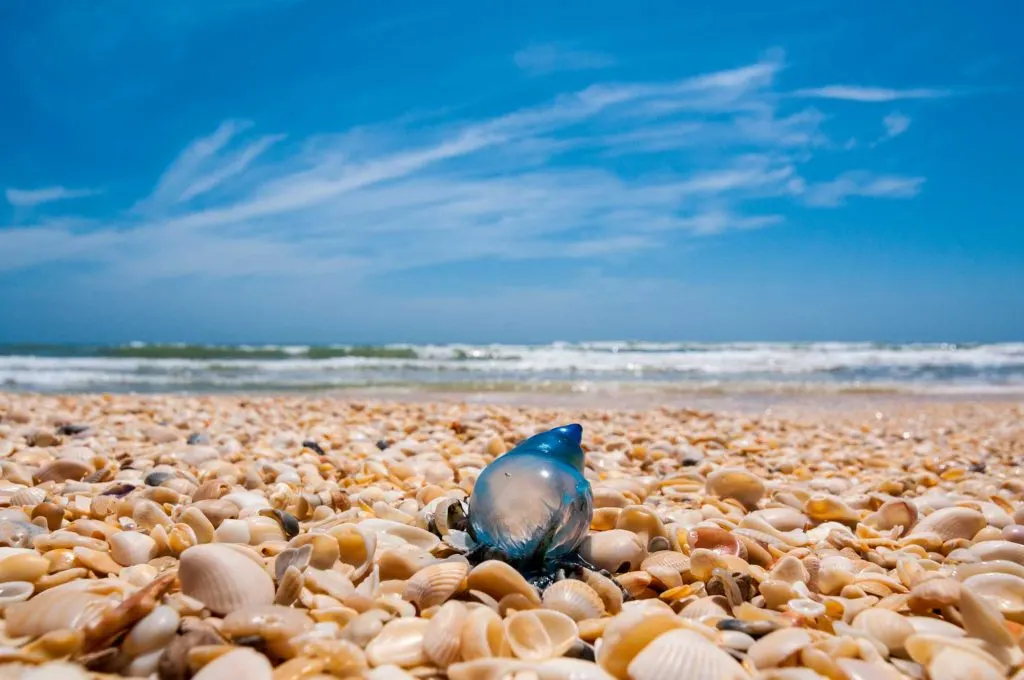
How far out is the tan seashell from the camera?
1525 mm

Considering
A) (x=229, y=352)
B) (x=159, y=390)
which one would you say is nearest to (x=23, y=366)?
(x=229, y=352)

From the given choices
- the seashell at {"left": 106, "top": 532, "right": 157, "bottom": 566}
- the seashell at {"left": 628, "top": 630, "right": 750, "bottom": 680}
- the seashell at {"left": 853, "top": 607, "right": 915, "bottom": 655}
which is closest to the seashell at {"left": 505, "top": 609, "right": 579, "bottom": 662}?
the seashell at {"left": 628, "top": 630, "right": 750, "bottom": 680}

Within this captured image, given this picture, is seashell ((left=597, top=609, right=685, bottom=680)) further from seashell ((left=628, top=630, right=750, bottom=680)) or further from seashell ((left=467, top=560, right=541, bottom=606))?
seashell ((left=467, top=560, right=541, bottom=606))

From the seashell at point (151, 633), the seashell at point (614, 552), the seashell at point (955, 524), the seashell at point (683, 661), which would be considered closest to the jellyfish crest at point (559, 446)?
the seashell at point (614, 552)

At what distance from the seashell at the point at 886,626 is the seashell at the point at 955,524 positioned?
913mm

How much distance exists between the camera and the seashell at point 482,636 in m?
1.30

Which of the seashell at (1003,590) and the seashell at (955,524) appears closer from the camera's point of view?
the seashell at (1003,590)

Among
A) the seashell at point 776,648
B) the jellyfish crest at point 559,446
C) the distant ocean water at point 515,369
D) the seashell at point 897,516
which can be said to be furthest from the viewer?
the distant ocean water at point 515,369

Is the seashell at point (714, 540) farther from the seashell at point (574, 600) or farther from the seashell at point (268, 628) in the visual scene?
the seashell at point (268, 628)

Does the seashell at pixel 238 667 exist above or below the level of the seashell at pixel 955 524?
above

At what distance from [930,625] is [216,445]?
337cm

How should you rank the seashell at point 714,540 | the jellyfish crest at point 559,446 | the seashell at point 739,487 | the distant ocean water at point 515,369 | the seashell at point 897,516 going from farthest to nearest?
1. the distant ocean water at point 515,369
2. the seashell at point 739,487
3. the seashell at point 897,516
4. the seashell at point 714,540
5. the jellyfish crest at point 559,446

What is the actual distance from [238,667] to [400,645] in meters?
0.30

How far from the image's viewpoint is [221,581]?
144cm
